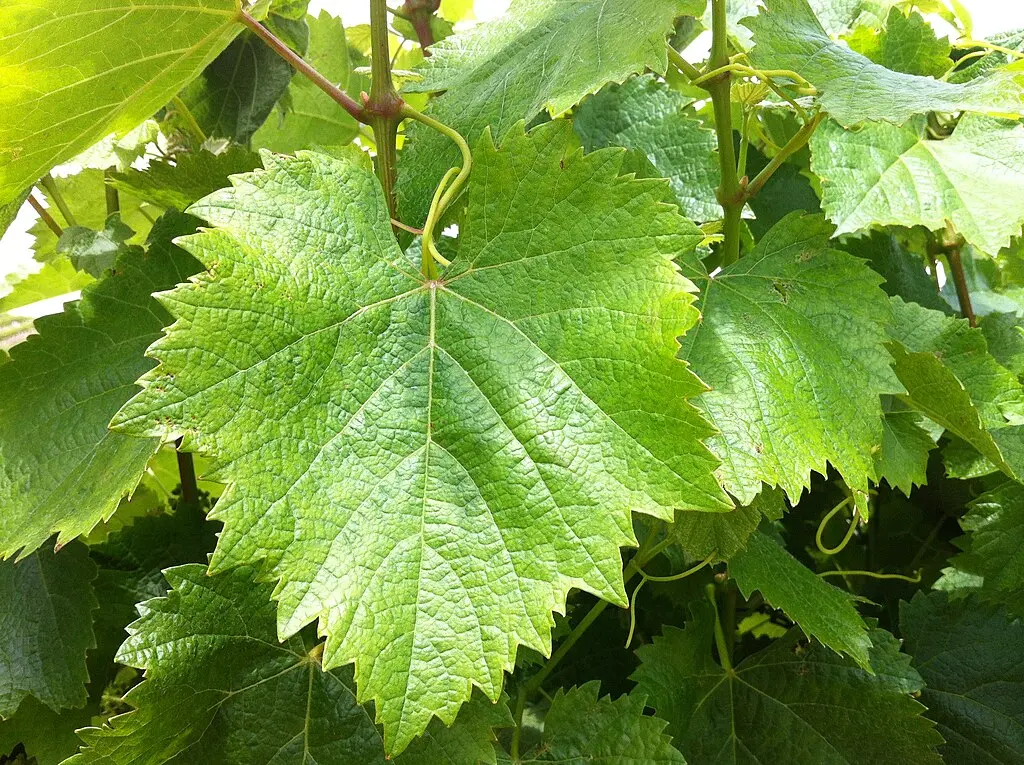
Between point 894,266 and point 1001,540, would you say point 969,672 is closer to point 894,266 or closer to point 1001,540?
point 1001,540

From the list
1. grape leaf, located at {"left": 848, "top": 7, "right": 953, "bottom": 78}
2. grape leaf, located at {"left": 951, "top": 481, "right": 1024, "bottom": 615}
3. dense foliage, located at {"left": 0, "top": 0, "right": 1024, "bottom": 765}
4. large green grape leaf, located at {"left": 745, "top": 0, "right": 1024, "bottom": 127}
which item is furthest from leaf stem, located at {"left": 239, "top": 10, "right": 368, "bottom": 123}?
grape leaf, located at {"left": 951, "top": 481, "right": 1024, "bottom": 615}

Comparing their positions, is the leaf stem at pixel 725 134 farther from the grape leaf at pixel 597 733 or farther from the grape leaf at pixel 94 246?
the grape leaf at pixel 94 246

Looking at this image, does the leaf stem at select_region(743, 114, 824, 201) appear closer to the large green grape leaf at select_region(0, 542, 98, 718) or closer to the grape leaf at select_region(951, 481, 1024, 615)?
the grape leaf at select_region(951, 481, 1024, 615)

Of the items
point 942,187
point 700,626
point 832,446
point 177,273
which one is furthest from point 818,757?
point 177,273

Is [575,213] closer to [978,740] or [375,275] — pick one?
[375,275]

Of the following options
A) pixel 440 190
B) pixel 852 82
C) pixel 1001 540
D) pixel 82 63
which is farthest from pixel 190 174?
pixel 1001 540
